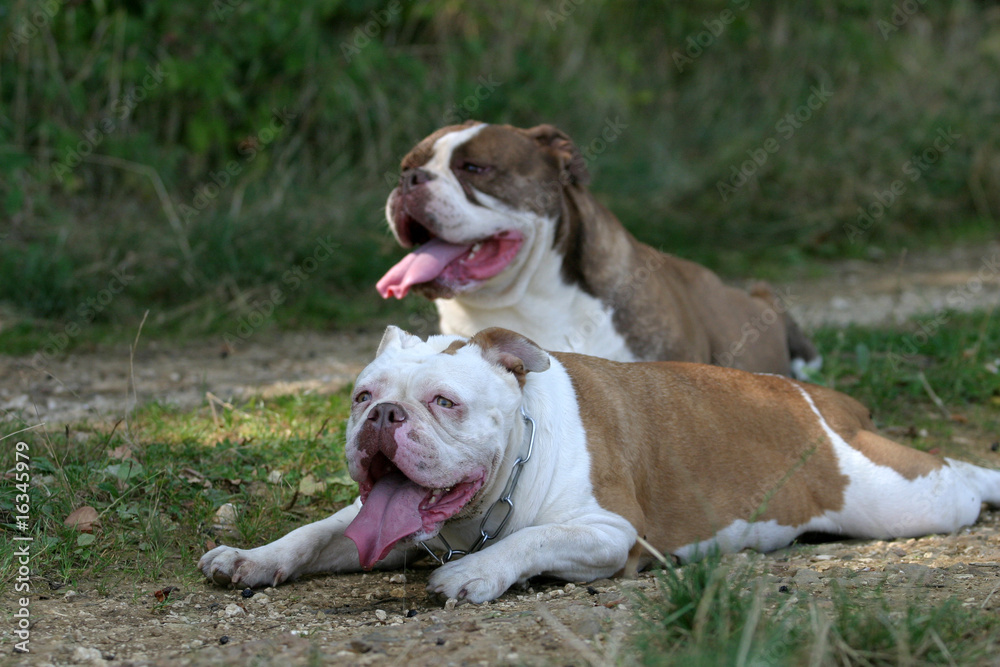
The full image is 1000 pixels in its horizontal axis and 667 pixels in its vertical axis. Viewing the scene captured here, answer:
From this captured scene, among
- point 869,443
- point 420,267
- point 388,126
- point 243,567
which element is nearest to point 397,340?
point 243,567

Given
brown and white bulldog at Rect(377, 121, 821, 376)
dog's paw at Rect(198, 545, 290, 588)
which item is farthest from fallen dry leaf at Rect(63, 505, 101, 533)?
brown and white bulldog at Rect(377, 121, 821, 376)

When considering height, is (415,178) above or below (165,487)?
above

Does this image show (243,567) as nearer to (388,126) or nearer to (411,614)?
(411,614)

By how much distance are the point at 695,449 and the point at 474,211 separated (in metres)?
1.66

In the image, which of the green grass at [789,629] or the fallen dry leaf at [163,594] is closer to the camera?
the green grass at [789,629]

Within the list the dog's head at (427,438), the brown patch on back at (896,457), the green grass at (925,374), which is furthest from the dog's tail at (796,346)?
the dog's head at (427,438)

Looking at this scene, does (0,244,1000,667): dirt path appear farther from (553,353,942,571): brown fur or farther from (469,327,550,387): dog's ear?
(469,327,550,387): dog's ear

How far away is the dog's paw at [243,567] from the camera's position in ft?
11.2

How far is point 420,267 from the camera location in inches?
198

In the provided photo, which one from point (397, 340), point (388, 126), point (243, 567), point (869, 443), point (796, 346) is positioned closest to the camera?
point (243, 567)

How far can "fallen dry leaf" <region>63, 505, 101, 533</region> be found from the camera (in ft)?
12.2

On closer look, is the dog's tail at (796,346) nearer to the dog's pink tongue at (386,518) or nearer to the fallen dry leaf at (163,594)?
the dog's pink tongue at (386,518)

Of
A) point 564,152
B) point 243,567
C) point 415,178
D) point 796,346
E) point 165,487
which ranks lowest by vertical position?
point 796,346

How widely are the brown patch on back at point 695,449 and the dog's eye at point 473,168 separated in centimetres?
134
